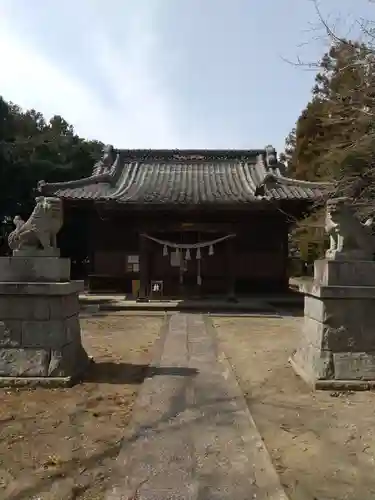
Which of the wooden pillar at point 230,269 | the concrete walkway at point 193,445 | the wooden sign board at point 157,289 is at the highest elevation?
the wooden pillar at point 230,269

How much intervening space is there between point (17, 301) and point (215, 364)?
3028 mm

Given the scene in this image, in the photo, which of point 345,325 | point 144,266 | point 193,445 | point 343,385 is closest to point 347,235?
point 345,325

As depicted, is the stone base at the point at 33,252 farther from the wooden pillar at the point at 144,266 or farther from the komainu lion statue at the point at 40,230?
the wooden pillar at the point at 144,266

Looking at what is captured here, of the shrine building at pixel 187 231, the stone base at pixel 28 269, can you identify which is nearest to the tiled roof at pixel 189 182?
the shrine building at pixel 187 231

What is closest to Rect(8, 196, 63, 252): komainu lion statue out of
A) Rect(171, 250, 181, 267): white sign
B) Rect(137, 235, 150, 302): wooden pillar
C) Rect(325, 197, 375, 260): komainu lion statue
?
Rect(325, 197, 375, 260): komainu lion statue

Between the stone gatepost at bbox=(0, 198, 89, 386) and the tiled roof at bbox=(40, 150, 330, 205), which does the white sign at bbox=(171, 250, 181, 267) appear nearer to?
the tiled roof at bbox=(40, 150, 330, 205)

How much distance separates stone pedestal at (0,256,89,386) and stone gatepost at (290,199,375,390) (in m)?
3.24

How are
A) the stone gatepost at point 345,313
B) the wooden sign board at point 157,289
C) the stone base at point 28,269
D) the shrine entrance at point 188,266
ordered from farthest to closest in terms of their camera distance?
the shrine entrance at point 188,266 → the wooden sign board at point 157,289 → the stone base at point 28,269 → the stone gatepost at point 345,313

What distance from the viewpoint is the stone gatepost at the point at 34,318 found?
5.66 meters

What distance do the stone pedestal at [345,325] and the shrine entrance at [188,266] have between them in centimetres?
1117

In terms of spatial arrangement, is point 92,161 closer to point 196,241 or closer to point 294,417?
point 196,241

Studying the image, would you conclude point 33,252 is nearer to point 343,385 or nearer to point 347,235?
point 347,235

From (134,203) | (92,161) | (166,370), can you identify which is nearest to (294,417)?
(166,370)

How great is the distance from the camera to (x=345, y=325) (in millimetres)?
5730
